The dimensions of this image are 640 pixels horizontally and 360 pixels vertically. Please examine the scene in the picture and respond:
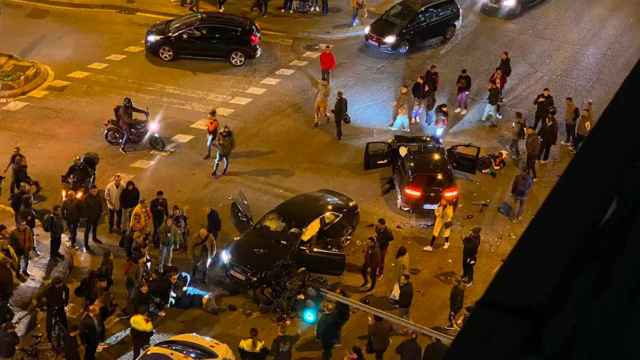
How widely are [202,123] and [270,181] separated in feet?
12.2

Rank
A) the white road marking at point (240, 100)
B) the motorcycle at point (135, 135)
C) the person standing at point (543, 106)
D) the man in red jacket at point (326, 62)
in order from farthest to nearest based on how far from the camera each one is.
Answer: the man in red jacket at point (326, 62) → the white road marking at point (240, 100) → the person standing at point (543, 106) → the motorcycle at point (135, 135)

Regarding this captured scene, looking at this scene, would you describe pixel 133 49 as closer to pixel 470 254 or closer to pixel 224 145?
pixel 224 145

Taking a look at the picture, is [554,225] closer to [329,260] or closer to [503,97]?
[329,260]

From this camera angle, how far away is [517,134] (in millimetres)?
21828

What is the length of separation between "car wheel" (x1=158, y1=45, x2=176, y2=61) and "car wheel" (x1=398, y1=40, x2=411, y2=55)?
7.24 meters

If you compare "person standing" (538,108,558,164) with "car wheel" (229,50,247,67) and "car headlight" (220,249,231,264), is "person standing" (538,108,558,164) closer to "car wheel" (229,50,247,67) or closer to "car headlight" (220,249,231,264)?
"car headlight" (220,249,231,264)

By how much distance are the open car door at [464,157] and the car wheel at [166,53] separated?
1008 cm

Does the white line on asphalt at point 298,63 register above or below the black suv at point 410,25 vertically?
below

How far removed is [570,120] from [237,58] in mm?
10430

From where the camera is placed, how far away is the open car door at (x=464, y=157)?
21281mm

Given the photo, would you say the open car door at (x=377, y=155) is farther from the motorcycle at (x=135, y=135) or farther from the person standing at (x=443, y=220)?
the motorcycle at (x=135, y=135)

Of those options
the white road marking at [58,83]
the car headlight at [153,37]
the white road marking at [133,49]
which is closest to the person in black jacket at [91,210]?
the white road marking at [58,83]

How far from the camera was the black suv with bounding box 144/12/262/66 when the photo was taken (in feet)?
88.2

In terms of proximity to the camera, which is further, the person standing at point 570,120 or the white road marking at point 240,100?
the white road marking at point 240,100
